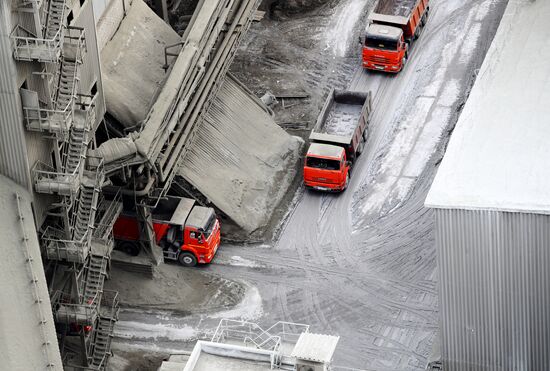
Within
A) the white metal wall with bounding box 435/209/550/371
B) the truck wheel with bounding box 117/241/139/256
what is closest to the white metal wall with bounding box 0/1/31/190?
the truck wheel with bounding box 117/241/139/256

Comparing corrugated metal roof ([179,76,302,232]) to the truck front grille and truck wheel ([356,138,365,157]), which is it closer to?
truck wheel ([356,138,365,157])

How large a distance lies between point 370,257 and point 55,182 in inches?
692

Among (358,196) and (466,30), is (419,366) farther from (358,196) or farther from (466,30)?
(466,30)

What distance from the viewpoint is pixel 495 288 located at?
170 ft

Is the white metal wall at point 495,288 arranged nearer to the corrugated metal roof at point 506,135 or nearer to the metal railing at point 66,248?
the corrugated metal roof at point 506,135

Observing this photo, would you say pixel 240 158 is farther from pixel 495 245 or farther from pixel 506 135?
pixel 495 245

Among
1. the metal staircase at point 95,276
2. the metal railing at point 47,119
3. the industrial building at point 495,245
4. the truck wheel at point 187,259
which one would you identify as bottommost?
the truck wheel at point 187,259

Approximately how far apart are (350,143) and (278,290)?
31.9 ft

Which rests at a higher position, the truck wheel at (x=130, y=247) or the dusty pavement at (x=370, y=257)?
the dusty pavement at (x=370, y=257)

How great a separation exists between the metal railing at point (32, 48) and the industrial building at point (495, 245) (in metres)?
15.7

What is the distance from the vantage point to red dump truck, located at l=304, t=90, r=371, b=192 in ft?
230

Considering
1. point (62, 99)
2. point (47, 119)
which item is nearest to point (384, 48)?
point (62, 99)

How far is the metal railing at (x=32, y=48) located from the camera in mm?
53906

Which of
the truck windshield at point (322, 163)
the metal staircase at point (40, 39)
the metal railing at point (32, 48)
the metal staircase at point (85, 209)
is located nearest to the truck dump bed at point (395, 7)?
the truck windshield at point (322, 163)
